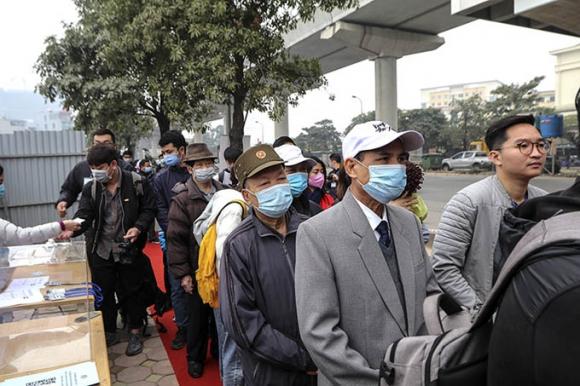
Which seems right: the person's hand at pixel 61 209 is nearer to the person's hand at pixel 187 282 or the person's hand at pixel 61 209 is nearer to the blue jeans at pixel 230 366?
the person's hand at pixel 187 282

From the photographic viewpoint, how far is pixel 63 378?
1840mm

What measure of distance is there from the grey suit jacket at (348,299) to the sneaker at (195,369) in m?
2.09

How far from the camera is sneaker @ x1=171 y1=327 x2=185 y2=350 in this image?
3.88 metres

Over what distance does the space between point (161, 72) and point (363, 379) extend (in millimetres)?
7776

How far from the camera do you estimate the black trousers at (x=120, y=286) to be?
3694 mm

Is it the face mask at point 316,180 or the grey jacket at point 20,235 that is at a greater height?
the face mask at point 316,180

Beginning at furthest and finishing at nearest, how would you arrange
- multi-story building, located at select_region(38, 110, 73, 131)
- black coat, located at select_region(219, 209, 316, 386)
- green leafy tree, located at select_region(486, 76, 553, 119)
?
green leafy tree, located at select_region(486, 76, 553, 119) < multi-story building, located at select_region(38, 110, 73, 131) < black coat, located at select_region(219, 209, 316, 386)

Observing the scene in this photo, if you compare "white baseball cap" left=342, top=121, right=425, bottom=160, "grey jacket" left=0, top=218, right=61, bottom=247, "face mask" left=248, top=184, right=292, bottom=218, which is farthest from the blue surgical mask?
"grey jacket" left=0, top=218, right=61, bottom=247

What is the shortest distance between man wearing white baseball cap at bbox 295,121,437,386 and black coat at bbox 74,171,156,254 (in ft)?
8.64

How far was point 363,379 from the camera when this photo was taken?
1.34m

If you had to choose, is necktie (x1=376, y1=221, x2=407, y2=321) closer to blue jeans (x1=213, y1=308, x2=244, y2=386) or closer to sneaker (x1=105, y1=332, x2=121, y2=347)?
blue jeans (x1=213, y1=308, x2=244, y2=386)

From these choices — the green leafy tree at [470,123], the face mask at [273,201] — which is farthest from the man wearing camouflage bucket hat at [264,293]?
the green leafy tree at [470,123]

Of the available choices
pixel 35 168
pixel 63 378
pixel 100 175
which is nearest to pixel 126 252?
pixel 100 175

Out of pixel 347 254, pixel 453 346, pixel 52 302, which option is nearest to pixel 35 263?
pixel 52 302
